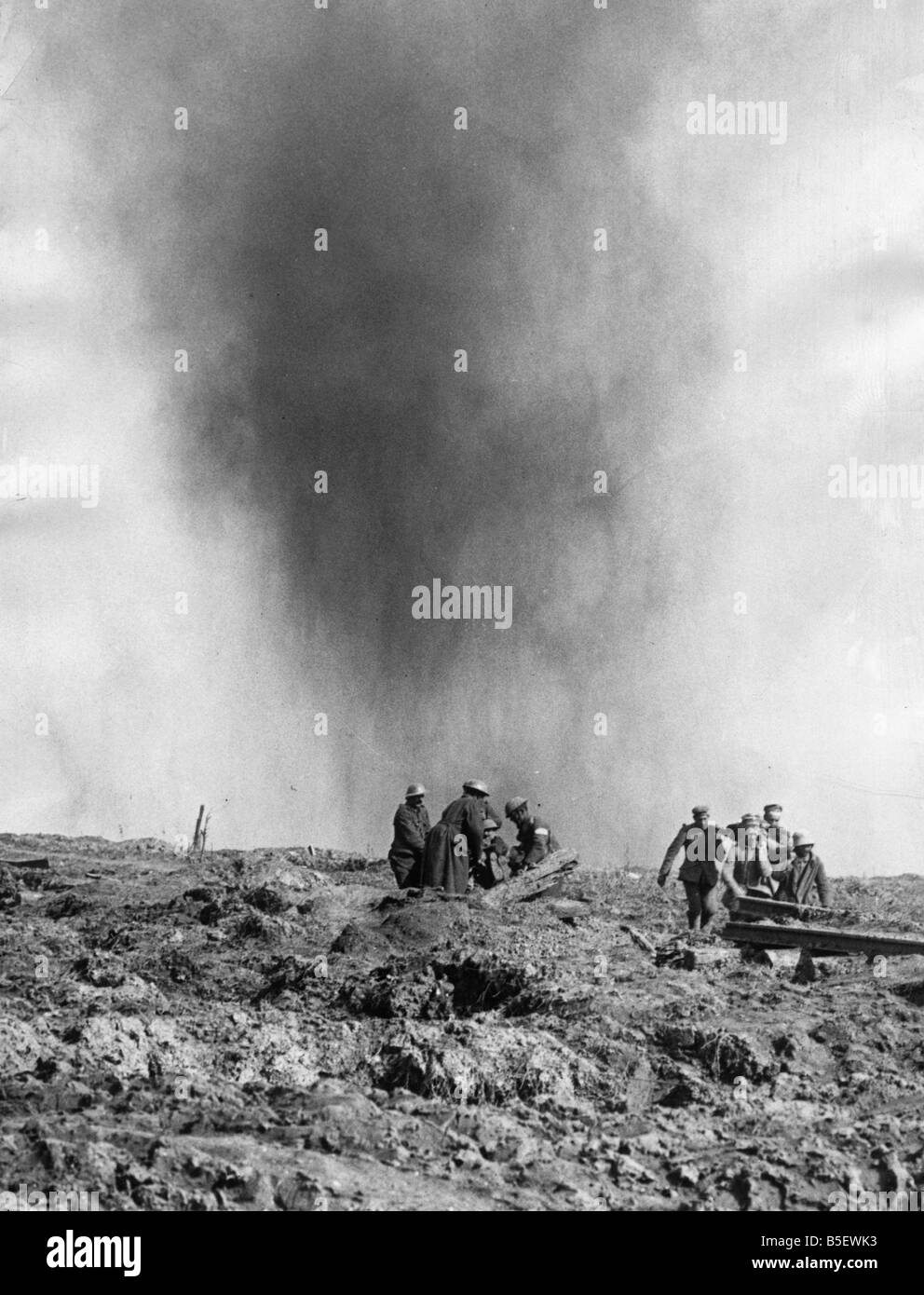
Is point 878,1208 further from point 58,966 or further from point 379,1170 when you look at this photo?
point 58,966

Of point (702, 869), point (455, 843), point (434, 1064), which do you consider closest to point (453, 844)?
point (455, 843)

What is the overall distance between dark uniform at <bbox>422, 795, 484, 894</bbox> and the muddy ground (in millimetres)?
1099

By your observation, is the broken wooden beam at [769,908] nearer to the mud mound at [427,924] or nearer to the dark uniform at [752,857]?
the dark uniform at [752,857]

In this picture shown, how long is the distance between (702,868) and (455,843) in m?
2.83

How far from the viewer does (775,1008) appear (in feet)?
45.0

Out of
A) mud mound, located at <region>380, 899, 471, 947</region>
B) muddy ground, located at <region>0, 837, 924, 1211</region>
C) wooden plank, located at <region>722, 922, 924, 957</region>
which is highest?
mud mound, located at <region>380, 899, 471, 947</region>

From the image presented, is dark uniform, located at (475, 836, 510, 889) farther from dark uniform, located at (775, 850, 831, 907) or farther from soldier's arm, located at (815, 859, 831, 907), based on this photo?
soldier's arm, located at (815, 859, 831, 907)

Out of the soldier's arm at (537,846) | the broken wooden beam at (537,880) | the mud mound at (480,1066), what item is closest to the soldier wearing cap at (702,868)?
the broken wooden beam at (537,880)

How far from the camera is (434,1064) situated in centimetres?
1180

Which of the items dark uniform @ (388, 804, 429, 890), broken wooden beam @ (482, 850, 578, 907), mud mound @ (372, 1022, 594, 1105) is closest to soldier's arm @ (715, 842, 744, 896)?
broken wooden beam @ (482, 850, 578, 907)

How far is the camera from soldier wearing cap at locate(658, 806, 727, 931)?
17984 mm

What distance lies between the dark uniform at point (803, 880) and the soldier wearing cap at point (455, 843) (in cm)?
348

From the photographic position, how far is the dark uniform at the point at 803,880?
740 inches

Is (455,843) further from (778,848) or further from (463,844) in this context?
(778,848)
